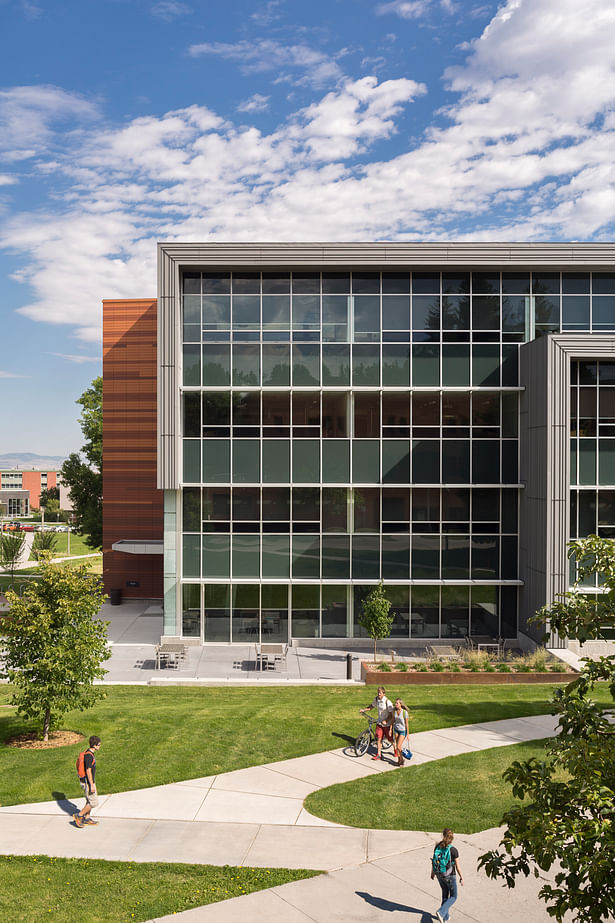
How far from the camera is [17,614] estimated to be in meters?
15.8

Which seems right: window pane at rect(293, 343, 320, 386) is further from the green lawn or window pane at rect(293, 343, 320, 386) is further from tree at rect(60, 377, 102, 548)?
tree at rect(60, 377, 102, 548)

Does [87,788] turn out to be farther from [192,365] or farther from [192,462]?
[192,365]

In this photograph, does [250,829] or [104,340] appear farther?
[104,340]

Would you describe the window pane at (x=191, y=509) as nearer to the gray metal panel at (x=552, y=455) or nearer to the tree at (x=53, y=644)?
the tree at (x=53, y=644)

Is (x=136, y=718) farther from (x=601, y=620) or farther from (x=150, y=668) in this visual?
(x=601, y=620)

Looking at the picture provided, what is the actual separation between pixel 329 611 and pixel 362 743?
512 inches

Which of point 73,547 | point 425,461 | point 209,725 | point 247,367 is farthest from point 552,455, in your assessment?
point 73,547

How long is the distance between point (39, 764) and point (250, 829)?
215 inches

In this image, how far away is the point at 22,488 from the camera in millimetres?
168625

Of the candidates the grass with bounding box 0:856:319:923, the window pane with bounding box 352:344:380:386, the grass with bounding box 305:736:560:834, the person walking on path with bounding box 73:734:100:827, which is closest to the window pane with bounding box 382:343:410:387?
the window pane with bounding box 352:344:380:386

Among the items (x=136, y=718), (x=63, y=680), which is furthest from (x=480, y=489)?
(x=63, y=680)

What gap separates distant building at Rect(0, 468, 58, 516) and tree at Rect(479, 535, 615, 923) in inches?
6142

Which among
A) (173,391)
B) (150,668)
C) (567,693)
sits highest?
(173,391)

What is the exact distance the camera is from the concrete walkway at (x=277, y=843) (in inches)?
376
